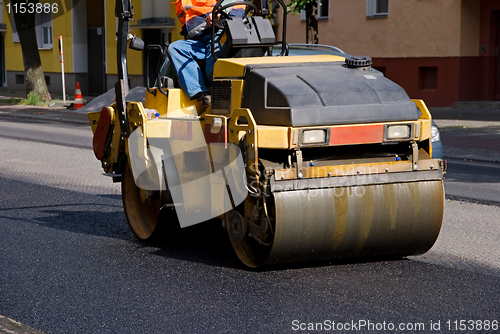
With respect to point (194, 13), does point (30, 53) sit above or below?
below

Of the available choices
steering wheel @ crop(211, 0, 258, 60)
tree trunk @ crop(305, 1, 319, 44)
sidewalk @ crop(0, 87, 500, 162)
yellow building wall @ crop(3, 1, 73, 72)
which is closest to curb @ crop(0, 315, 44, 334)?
steering wheel @ crop(211, 0, 258, 60)

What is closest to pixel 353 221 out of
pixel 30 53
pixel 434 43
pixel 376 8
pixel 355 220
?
pixel 355 220

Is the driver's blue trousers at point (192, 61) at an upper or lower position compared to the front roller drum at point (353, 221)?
upper

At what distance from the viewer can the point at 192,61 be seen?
6.04 m

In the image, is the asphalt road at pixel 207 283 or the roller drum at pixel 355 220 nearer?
the asphalt road at pixel 207 283

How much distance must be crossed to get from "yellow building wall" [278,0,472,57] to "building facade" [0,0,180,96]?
6.19m

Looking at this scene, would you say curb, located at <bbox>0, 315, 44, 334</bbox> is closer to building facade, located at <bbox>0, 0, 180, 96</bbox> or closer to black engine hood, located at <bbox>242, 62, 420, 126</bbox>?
black engine hood, located at <bbox>242, 62, 420, 126</bbox>

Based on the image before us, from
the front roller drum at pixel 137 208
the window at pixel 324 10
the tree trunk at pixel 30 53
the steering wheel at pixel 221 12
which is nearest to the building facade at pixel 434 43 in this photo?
the window at pixel 324 10

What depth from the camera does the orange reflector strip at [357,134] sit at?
197 inches

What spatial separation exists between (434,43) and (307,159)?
16835 millimetres

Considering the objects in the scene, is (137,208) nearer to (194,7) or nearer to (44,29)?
(194,7)

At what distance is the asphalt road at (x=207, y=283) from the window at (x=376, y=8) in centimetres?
1597

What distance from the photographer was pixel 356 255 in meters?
5.26

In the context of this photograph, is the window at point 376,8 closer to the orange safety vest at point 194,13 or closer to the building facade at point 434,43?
the building facade at point 434,43
